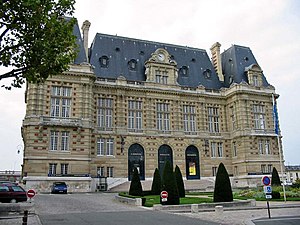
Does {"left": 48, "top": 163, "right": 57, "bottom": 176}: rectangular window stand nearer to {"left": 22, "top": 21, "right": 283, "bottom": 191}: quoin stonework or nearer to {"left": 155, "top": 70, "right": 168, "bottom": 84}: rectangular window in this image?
{"left": 22, "top": 21, "right": 283, "bottom": 191}: quoin stonework

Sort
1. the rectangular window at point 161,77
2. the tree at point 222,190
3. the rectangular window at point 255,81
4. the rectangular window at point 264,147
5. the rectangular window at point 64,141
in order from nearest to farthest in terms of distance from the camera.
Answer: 1. the tree at point 222,190
2. the rectangular window at point 64,141
3. the rectangular window at point 161,77
4. the rectangular window at point 264,147
5. the rectangular window at point 255,81

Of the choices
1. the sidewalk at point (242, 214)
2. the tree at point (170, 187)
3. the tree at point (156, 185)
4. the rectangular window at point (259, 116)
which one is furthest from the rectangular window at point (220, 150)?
the tree at point (170, 187)

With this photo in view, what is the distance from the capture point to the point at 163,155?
41.8 metres

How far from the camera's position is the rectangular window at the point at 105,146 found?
38.8 m

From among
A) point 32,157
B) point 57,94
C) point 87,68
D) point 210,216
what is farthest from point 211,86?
point 210,216

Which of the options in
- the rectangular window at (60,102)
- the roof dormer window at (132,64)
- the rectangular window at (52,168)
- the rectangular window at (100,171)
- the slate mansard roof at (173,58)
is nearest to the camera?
the rectangular window at (52,168)

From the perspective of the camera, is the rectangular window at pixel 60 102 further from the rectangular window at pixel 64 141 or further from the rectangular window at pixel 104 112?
the rectangular window at pixel 104 112

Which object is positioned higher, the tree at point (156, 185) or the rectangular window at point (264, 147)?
the rectangular window at point (264, 147)

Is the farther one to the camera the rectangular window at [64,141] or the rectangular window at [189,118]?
the rectangular window at [189,118]

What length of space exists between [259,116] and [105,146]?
2214 cm

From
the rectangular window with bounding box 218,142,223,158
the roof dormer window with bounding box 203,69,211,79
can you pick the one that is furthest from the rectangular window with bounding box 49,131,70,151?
the roof dormer window with bounding box 203,69,211,79

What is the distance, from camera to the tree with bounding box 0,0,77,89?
42.5 ft

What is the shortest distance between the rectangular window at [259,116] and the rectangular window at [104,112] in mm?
20177

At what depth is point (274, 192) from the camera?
25.8m
